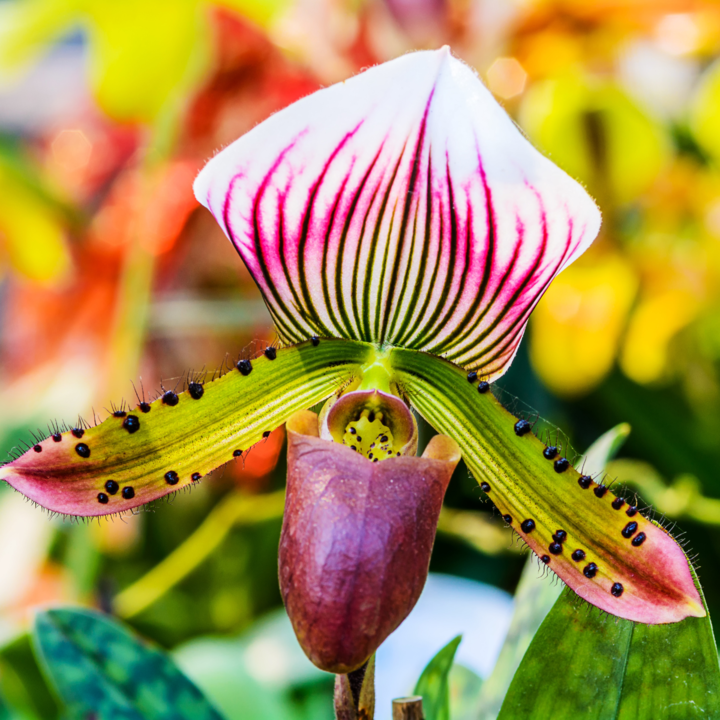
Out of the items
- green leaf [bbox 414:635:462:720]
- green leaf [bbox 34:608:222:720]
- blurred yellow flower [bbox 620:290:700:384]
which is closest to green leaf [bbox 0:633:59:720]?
green leaf [bbox 34:608:222:720]

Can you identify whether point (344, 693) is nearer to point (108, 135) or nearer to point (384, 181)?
point (384, 181)

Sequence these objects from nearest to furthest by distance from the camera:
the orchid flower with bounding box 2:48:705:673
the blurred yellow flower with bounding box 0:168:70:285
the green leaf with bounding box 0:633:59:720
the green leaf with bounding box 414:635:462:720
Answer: the orchid flower with bounding box 2:48:705:673 < the green leaf with bounding box 414:635:462:720 < the green leaf with bounding box 0:633:59:720 < the blurred yellow flower with bounding box 0:168:70:285

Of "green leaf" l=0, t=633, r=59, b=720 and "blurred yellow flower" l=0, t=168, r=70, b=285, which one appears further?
"blurred yellow flower" l=0, t=168, r=70, b=285

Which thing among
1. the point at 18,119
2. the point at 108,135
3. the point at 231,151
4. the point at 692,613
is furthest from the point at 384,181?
the point at 18,119

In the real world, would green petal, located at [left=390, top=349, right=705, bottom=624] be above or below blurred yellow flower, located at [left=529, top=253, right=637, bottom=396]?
above

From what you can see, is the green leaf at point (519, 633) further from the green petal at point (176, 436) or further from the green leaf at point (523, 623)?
the green petal at point (176, 436)

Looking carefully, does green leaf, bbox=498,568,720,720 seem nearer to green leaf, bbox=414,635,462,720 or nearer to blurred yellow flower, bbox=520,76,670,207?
green leaf, bbox=414,635,462,720

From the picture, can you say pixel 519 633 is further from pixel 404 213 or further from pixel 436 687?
pixel 404 213

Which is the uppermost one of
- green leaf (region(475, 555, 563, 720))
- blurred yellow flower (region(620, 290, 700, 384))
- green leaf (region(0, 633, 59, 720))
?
green leaf (region(475, 555, 563, 720))
